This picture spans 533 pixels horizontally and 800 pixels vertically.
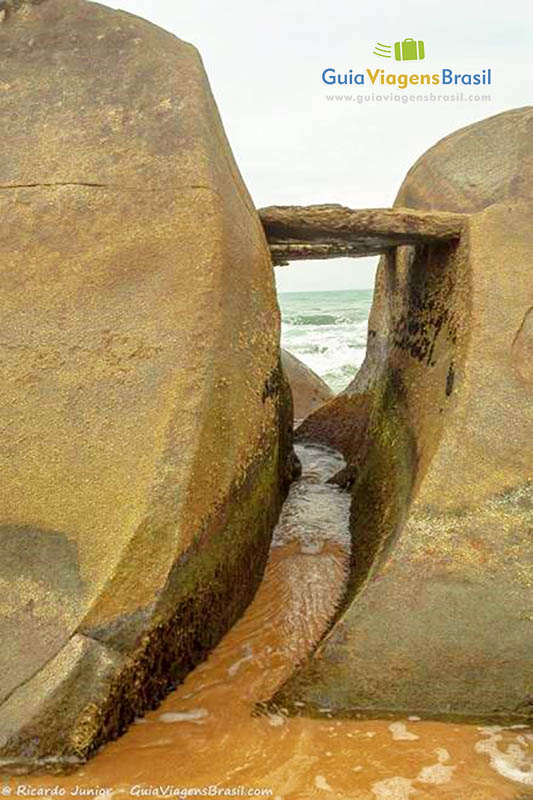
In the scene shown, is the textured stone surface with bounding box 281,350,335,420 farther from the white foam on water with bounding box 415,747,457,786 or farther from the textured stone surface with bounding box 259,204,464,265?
the white foam on water with bounding box 415,747,457,786

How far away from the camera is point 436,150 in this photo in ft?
12.5

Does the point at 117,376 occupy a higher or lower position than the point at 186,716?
higher

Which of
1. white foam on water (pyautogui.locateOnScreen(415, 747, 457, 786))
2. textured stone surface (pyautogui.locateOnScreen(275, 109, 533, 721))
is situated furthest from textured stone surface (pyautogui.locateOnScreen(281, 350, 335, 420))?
white foam on water (pyautogui.locateOnScreen(415, 747, 457, 786))

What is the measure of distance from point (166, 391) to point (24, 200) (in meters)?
0.94

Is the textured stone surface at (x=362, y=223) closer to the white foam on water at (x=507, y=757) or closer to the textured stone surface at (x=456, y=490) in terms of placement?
the textured stone surface at (x=456, y=490)

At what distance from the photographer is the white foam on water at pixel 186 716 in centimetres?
235

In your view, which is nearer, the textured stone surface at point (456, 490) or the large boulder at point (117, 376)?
the large boulder at point (117, 376)

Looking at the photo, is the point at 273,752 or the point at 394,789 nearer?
the point at 394,789

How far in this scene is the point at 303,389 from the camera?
298 inches

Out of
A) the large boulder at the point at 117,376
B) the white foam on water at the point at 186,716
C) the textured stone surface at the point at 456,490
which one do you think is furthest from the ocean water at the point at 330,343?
the white foam on water at the point at 186,716

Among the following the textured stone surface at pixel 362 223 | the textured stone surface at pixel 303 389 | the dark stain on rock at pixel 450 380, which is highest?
the textured stone surface at pixel 362 223

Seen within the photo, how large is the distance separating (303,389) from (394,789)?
566cm

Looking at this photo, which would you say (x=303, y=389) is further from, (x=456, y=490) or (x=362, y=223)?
(x=456, y=490)

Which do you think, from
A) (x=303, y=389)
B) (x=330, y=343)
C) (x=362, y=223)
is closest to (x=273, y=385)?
(x=362, y=223)
